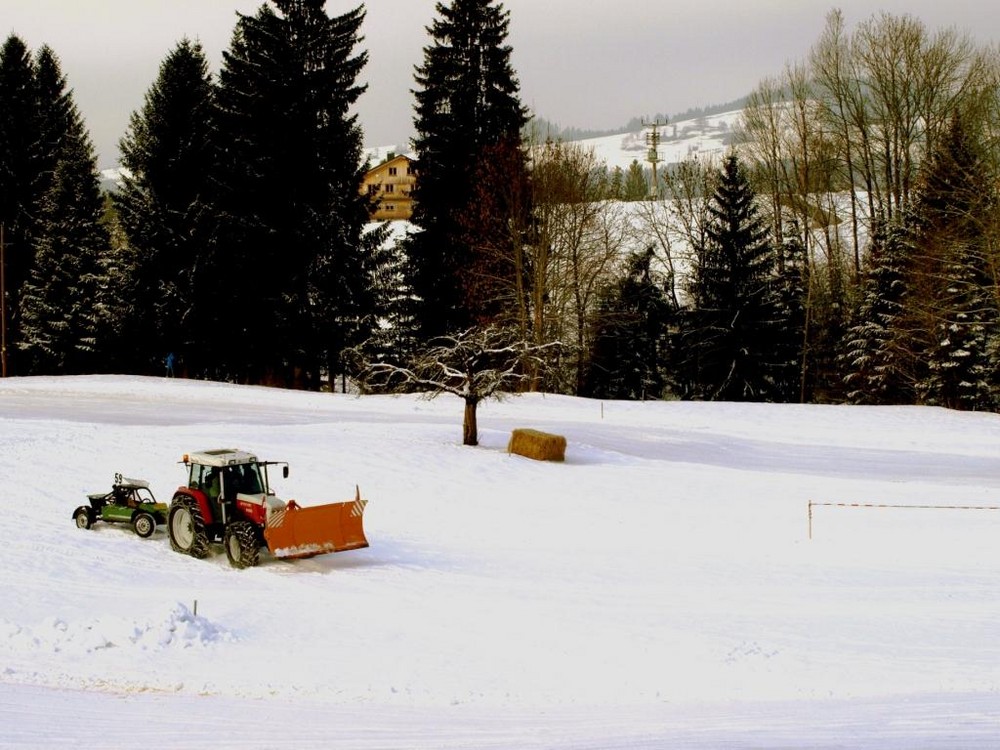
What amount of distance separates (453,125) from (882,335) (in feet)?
80.8

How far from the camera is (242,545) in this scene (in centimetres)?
1548

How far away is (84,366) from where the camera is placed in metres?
53.1

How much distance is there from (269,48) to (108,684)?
42685mm

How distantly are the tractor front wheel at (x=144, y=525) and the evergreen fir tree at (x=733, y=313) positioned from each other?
128ft

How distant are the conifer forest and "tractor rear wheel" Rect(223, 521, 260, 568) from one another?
88.0 ft

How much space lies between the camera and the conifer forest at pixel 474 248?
4666cm

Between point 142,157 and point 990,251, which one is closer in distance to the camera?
point 990,251

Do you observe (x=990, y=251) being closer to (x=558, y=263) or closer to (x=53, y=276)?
(x=558, y=263)

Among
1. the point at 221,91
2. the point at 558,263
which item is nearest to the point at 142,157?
the point at 221,91

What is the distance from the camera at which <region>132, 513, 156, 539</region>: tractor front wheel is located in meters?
17.1

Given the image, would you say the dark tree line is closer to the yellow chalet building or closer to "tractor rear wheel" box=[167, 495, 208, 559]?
"tractor rear wheel" box=[167, 495, 208, 559]

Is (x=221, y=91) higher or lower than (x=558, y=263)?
higher

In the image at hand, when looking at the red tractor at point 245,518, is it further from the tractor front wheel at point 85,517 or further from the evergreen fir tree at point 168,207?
the evergreen fir tree at point 168,207

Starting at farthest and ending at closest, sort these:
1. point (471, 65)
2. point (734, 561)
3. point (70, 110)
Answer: point (70, 110), point (471, 65), point (734, 561)
